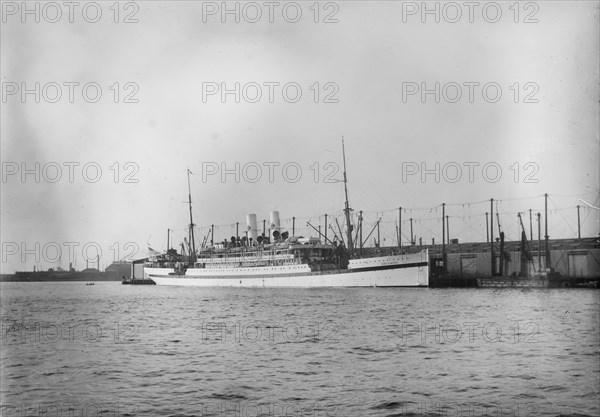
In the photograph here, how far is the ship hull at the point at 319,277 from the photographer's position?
72.0m

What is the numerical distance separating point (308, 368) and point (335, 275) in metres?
58.9

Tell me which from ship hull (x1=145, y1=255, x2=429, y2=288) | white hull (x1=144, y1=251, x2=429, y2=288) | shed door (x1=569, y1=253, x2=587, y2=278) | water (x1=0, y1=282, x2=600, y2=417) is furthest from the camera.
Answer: ship hull (x1=145, y1=255, x2=429, y2=288)

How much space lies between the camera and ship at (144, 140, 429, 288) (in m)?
72.4

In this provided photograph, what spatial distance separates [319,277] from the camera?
79250mm

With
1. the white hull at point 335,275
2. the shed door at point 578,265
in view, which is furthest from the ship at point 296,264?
the shed door at point 578,265

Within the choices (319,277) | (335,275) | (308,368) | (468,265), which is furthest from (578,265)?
(308,368)

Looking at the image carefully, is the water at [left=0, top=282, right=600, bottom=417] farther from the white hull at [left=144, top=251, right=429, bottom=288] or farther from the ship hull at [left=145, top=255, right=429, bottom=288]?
the ship hull at [left=145, top=255, right=429, bottom=288]

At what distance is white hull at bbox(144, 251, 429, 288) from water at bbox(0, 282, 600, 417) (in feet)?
128

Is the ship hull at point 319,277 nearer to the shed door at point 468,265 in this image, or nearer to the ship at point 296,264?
the ship at point 296,264

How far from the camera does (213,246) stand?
4075 inches

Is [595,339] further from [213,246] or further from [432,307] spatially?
[213,246]

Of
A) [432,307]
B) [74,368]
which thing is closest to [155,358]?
[74,368]

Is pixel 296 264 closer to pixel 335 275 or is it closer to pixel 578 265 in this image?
pixel 335 275

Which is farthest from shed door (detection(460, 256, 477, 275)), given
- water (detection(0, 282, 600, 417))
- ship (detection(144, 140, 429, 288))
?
water (detection(0, 282, 600, 417))
